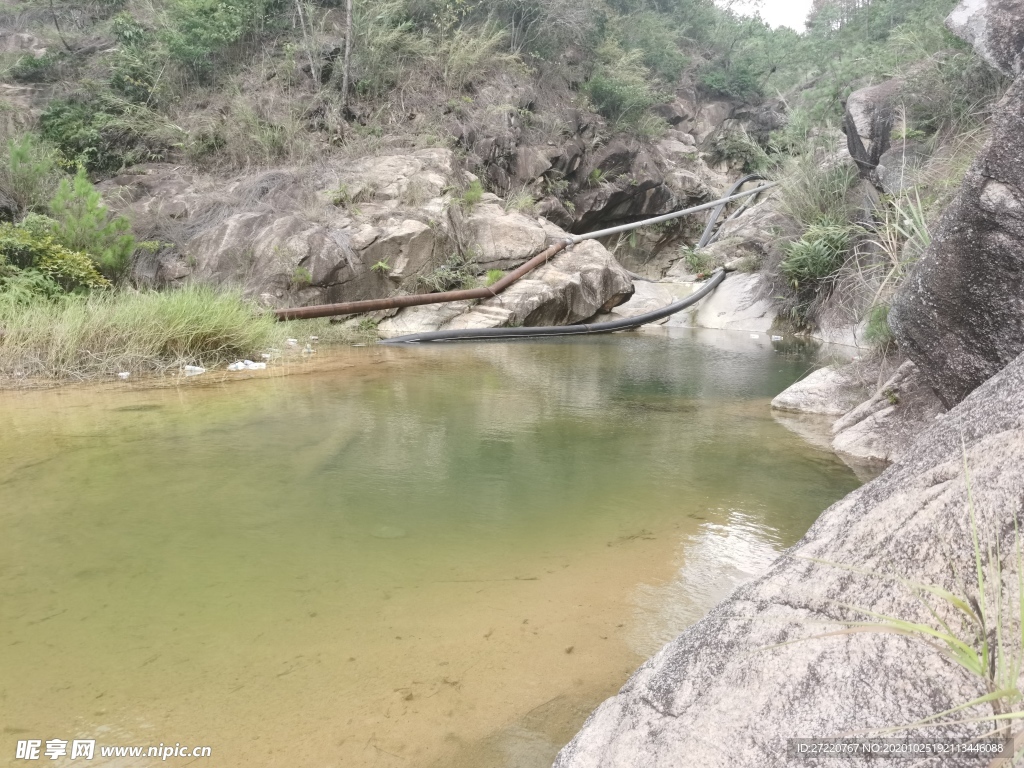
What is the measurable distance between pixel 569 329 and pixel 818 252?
3.53m

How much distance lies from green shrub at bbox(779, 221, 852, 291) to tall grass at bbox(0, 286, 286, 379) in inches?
274

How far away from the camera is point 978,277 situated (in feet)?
7.49

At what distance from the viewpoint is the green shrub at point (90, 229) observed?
7.50m

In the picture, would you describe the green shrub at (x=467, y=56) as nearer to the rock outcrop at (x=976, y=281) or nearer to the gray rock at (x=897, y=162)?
the gray rock at (x=897, y=162)

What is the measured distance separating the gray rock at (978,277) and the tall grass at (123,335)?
5647 mm

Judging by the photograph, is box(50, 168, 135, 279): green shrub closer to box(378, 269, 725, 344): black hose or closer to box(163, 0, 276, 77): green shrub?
box(378, 269, 725, 344): black hose

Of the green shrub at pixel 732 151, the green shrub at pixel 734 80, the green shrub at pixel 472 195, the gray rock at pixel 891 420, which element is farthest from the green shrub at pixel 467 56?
the gray rock at pixel 891 420

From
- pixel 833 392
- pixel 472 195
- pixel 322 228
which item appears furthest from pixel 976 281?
pixel 472 195

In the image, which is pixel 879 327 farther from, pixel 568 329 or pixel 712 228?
pixel 712 228

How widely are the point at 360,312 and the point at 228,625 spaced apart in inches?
294

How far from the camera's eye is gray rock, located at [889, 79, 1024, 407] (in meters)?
2.12

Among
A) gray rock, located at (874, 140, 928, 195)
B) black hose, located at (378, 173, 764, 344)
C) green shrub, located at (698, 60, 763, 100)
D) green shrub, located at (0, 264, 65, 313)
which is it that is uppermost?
green shrub, located at (698, 60, 763, 100)

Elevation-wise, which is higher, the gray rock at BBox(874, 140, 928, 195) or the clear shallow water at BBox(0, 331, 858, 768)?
the gray rock at BBox(874, 140, 928, 195)

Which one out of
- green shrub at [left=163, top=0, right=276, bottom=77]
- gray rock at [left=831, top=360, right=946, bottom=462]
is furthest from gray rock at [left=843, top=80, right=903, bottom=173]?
green shrub at [left=163, top=0, right=276, bottom=77]
